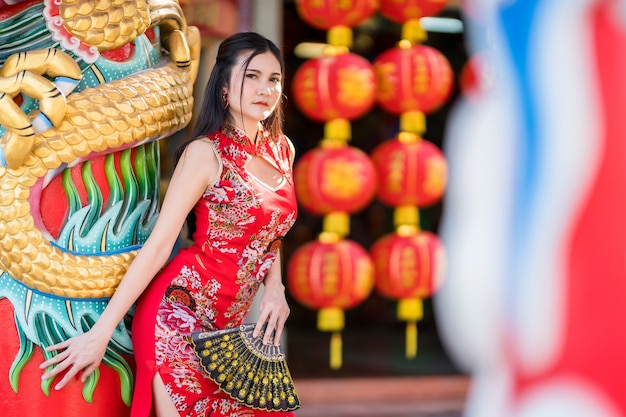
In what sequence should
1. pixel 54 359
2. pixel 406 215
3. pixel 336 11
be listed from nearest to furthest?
1. pixel 54 359
2. pixel 336 11
3. pixel 406 215

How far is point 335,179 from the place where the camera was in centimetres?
385

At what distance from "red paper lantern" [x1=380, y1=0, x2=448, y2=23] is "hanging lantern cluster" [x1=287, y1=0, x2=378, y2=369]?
0.12 metres

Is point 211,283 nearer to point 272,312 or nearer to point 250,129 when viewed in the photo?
point 272,312

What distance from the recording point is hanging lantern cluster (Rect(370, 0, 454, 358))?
394cm

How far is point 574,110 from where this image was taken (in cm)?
62

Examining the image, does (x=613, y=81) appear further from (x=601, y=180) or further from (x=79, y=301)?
(x=79, y=301)

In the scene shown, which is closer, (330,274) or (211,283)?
(211,283)

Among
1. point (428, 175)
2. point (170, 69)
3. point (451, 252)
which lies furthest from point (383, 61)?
point (451, 252)

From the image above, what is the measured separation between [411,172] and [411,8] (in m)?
0.74

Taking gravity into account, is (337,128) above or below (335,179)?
above

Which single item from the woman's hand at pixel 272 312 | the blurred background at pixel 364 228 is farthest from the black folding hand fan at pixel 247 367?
the blurred background at pixel 364 228

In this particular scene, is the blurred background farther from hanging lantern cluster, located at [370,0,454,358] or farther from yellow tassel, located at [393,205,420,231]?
yellow tassel, located at [393,205,420,231]

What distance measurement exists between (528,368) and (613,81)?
0.70 feet

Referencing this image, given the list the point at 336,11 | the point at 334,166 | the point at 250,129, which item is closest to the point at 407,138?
the point at 334,166
